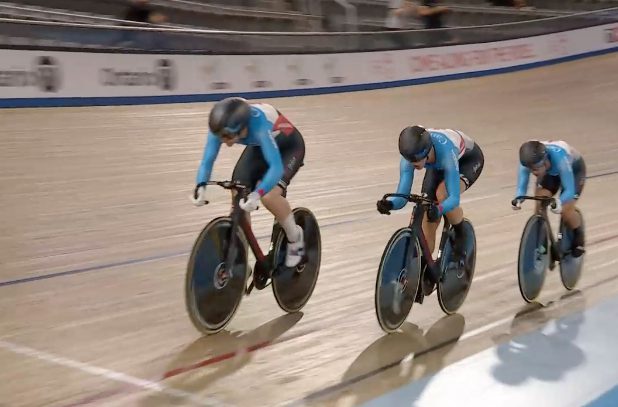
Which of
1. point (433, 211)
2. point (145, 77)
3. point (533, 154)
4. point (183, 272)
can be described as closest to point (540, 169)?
point (533, 154)

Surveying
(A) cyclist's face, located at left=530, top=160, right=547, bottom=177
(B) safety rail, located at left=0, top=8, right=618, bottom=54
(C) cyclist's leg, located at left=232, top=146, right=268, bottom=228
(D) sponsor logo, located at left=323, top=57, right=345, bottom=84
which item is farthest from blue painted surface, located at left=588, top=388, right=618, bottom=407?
(D) sponsor logo, located at left=323, top=57, right=345, bottom=84

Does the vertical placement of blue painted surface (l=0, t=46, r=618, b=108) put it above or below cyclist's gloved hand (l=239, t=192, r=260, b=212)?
below

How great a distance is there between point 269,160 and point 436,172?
92 centimetres

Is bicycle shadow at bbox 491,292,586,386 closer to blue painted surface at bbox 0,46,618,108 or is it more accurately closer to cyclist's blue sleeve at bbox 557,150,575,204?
cyclist's blue sleeve at bbox 557,150,575,204

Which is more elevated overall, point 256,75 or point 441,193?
point 441,193

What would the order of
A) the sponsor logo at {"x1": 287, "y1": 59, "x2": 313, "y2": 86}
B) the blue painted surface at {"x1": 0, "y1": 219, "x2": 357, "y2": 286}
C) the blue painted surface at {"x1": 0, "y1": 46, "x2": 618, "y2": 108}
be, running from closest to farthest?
the blue painted surface at {"x1": 0, "y1": 219, "x2": 357, "y2": 286} → the blue painted surface at {"x1": 0, "y1": 46, "x2": 618, "y2": 108} → the sponsor logo at {"x1": 287, "y1": 59, "x2": 313, "y2": 86}

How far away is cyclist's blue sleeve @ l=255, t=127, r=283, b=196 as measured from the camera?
3219 millimetres

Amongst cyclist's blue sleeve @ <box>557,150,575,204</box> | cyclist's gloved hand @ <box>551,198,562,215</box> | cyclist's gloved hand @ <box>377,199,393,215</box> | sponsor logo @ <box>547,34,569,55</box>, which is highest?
cyclist's gloved hand @ <box>377,199,393,215</box>

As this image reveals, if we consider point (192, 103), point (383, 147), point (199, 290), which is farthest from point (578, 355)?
point (192, 103)

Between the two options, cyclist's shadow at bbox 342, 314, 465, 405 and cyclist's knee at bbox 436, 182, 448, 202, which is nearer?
cyclist's shadow at bbox 342, 314, 465, 405

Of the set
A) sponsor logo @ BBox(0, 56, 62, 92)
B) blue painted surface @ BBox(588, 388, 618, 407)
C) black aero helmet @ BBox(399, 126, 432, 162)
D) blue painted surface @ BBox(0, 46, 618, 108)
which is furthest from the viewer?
blue painted surface @ BBox(0, 46, 618, 108)

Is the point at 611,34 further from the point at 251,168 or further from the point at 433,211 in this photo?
the point at 251,168

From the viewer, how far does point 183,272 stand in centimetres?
429

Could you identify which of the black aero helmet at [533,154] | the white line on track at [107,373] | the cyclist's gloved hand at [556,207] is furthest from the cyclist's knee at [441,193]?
the white line on track at [107,373]
